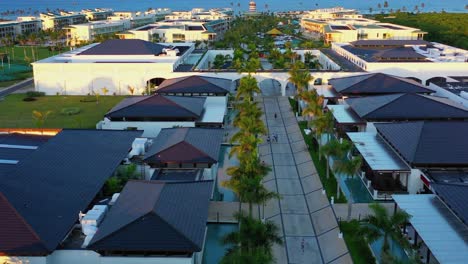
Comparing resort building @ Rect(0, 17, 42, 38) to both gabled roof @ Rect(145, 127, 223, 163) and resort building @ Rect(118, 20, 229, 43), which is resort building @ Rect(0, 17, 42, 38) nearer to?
resort building @ Rect(118, 20, 229, 43)

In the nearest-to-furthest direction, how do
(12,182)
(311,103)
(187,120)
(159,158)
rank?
(12,182)
(159,158)
(311,103)
(187,120)

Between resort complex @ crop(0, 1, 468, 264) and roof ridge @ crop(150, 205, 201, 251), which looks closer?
roof ridge @ crop(150, 205, 201, 251)

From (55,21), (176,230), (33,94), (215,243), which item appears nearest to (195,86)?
(33,94)

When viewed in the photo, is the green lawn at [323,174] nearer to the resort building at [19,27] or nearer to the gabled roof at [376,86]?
the gabled roof at [376,86]

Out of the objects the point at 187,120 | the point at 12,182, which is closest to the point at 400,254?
the point at 12,182

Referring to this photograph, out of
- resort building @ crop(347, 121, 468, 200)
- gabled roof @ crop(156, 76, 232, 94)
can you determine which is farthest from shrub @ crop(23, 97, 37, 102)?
resort building @ crop(347, 121, 468, 200)

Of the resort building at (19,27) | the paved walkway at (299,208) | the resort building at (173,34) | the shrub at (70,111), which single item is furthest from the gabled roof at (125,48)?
the resort building at (19,27)

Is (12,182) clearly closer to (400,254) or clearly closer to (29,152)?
(29,152)
